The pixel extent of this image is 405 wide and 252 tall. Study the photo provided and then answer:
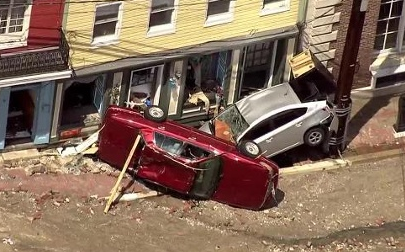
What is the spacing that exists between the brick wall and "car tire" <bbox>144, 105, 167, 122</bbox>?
6.69 metres

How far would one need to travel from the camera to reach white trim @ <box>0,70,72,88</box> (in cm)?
3403

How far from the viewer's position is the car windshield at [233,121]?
36.7m

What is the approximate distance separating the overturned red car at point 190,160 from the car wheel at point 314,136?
96.8 inches

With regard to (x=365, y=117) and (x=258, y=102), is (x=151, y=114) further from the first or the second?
(x=365, y=117)

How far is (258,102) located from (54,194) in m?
7.02

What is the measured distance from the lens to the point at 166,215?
34281 mm

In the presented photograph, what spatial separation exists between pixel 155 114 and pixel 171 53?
230 centimetres

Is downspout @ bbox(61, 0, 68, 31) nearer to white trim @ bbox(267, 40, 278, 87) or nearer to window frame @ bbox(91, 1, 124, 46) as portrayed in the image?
window frame @ bbox(91, 1, 124, 46)

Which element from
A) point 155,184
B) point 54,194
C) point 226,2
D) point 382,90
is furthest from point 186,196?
point 382,90

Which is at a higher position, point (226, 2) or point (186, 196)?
point (226, 2)

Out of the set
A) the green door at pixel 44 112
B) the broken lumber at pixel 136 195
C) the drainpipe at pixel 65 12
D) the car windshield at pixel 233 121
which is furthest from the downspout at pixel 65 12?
the car windshield at pixel 233 121

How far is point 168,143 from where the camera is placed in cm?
3462

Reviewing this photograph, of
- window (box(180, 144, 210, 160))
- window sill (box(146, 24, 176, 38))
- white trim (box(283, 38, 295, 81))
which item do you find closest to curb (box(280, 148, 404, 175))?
white trim (box(283, 38, 295, 81))

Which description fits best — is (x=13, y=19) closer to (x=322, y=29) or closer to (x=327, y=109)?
(x=327, y=109)
